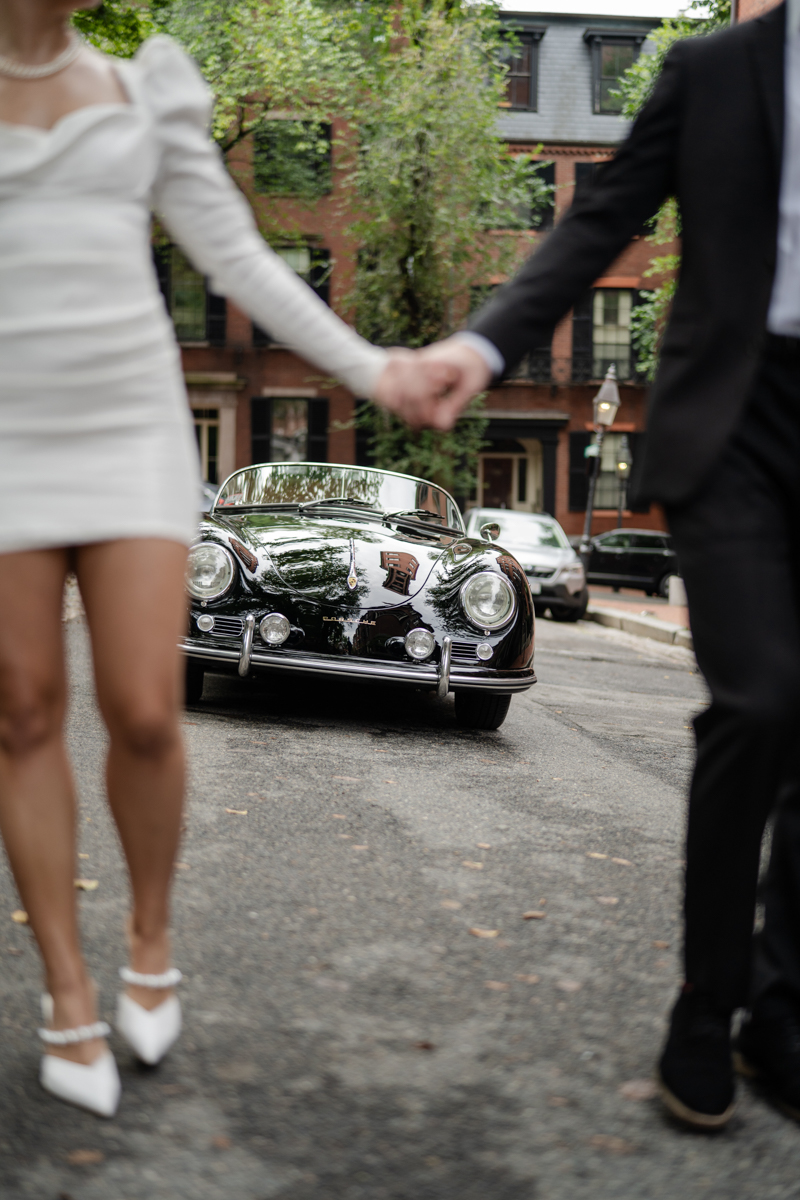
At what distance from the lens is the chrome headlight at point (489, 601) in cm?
580

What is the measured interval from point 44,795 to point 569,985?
1.30 m

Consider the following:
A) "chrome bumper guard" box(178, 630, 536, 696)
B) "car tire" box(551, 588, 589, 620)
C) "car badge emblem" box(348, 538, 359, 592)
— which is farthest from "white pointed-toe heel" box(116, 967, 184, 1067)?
"car tire" box(551, 588, 589, 620)

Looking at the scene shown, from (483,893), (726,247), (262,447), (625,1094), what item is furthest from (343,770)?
(262,447)

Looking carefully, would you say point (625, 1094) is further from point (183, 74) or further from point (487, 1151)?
point (183, 74)

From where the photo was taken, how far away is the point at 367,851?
3.63 meters

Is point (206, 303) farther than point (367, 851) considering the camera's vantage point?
Yes

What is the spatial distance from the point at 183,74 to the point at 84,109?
21cm

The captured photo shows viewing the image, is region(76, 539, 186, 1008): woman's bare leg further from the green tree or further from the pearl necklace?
the green tree

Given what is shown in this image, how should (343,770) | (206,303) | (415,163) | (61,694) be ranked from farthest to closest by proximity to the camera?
1. (206,303)
2. (415,163)
3. (343,770)
4. (61,694)

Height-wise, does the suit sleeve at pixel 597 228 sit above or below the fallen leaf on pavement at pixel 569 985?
above

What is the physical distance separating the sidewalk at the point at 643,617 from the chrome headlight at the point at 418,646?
6516mm

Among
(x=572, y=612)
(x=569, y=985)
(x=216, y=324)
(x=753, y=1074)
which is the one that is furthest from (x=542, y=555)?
(x=216, y=324)

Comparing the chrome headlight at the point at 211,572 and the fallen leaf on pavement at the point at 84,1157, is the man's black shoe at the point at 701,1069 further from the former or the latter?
the chrome headlight at the point at 211,572

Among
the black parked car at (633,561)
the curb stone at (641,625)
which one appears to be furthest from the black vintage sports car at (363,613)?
the black parked car at (633,561)
